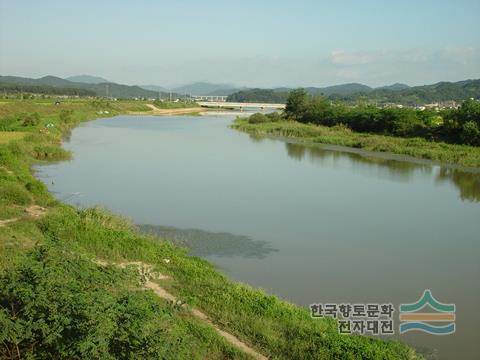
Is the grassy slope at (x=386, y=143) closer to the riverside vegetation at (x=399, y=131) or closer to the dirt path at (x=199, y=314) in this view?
the riverside vegetation at (x=399, y=131)

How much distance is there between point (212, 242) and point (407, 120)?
24960mm

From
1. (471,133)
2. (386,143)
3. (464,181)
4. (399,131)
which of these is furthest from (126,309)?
(399,131)

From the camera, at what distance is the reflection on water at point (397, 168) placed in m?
17.8

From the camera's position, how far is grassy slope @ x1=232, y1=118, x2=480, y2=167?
2364cm

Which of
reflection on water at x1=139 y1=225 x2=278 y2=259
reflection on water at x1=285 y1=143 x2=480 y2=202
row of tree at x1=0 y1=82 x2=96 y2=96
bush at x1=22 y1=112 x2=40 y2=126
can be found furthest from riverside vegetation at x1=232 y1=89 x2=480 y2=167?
row of tree at x1=0 y1=82 x2=96 y2=96

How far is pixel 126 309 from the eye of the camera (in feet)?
13.3

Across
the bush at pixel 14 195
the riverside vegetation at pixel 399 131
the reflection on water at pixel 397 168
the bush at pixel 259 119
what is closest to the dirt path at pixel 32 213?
the bush at pixel 14 195

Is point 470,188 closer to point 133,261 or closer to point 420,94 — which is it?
point 133,261

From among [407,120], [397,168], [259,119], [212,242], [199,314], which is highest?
[407,120]

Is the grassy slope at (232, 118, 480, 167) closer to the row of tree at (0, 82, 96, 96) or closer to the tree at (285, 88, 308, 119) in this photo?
the tree at (285, 88, 308, 119)

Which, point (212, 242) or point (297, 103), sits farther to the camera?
point (297, 103)

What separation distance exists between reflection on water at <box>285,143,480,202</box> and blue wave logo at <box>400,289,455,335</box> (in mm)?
9381

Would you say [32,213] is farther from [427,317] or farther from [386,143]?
[386,143]

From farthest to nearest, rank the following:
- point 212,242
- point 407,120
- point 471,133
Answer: point 407,120 → point 471,133 → point 212,242
